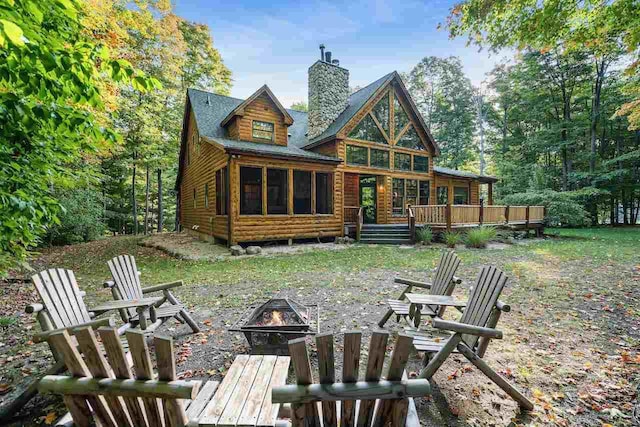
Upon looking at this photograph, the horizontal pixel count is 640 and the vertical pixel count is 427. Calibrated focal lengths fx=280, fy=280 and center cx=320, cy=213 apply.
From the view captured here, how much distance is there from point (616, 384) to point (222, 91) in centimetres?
2418

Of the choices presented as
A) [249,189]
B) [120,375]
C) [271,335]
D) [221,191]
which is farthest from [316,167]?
[120,375]

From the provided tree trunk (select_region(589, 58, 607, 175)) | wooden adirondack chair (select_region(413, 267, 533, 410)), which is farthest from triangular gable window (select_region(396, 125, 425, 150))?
wooden adirondack chair (select_region(413, 267, 533, 410))

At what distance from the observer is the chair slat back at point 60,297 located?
2.53 meters

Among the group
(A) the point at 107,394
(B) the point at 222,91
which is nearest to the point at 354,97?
(B) the point at 222,91

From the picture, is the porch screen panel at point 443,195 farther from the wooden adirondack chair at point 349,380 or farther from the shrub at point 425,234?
the wooden adirondack chair at point 349,380

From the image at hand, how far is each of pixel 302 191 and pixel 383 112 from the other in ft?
20.9

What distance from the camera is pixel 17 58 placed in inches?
99.8

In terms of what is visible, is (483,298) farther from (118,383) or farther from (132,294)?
(132,294)

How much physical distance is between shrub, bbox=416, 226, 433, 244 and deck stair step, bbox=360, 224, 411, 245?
0.47 m

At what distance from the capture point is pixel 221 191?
1186 centimetres

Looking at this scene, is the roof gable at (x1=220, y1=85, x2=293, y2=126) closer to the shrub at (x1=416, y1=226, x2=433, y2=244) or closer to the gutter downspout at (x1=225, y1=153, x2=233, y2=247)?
the gutter downspout at (x1=225, y1=153, x2=233, y2=247)

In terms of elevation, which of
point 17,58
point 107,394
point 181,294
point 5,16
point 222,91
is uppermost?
point 222,91

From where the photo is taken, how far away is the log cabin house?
37.1 ft

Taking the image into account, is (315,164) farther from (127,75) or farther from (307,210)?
(127,75)
